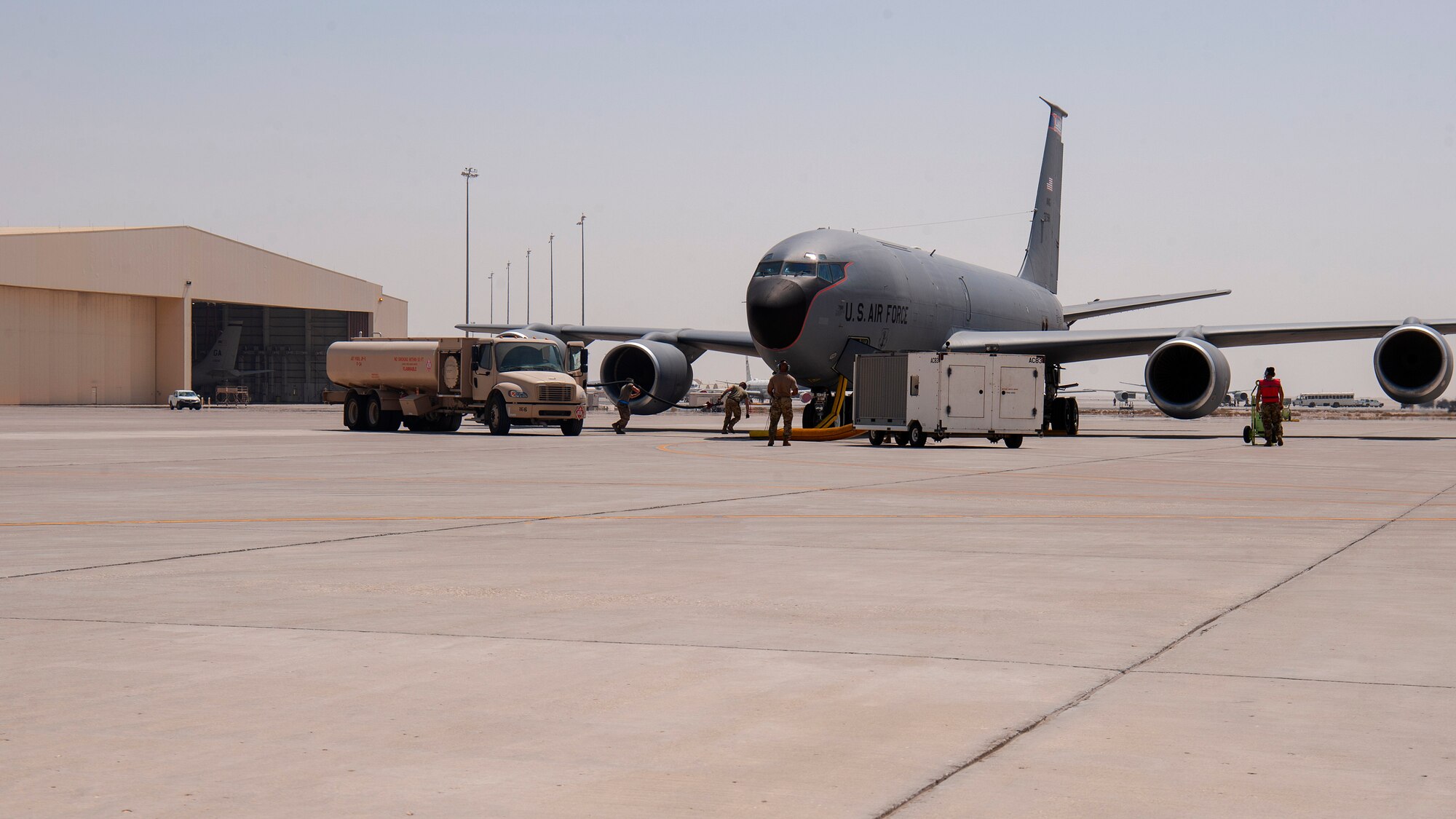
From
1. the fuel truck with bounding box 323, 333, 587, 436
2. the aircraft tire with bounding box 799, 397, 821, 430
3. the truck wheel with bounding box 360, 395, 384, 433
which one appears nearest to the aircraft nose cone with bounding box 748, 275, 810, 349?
the aircraft tire with bounding box 799, 397, 821, 430

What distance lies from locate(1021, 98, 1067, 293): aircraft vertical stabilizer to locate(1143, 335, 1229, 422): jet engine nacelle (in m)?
13.7

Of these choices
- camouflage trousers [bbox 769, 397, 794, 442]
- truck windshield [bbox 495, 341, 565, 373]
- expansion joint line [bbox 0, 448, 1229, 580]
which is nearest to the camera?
expansion joint line [bbox 0, 448, 1229, 580]

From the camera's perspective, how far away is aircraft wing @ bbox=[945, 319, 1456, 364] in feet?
110

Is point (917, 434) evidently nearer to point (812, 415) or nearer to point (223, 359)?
point (812, 415)

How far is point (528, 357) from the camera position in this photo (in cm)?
3416

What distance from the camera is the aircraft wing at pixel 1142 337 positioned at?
33469mm

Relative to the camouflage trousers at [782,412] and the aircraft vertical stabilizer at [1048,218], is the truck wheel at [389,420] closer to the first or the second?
the camouflage trousers at [782,412]

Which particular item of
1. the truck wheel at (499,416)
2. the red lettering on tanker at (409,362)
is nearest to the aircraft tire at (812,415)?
the truck wheel at (499,416)

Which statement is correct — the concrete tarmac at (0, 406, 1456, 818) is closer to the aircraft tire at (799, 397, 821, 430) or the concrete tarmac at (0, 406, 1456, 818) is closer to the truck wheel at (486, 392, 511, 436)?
the truck wheel at (486, 392, 511, 436)

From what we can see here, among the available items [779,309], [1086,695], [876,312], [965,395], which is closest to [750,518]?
[1086,695]

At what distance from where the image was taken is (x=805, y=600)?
7.90m

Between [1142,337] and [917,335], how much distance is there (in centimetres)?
545

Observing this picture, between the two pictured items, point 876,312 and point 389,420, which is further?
point 389,420

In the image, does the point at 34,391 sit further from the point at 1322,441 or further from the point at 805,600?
the point at 805,600
